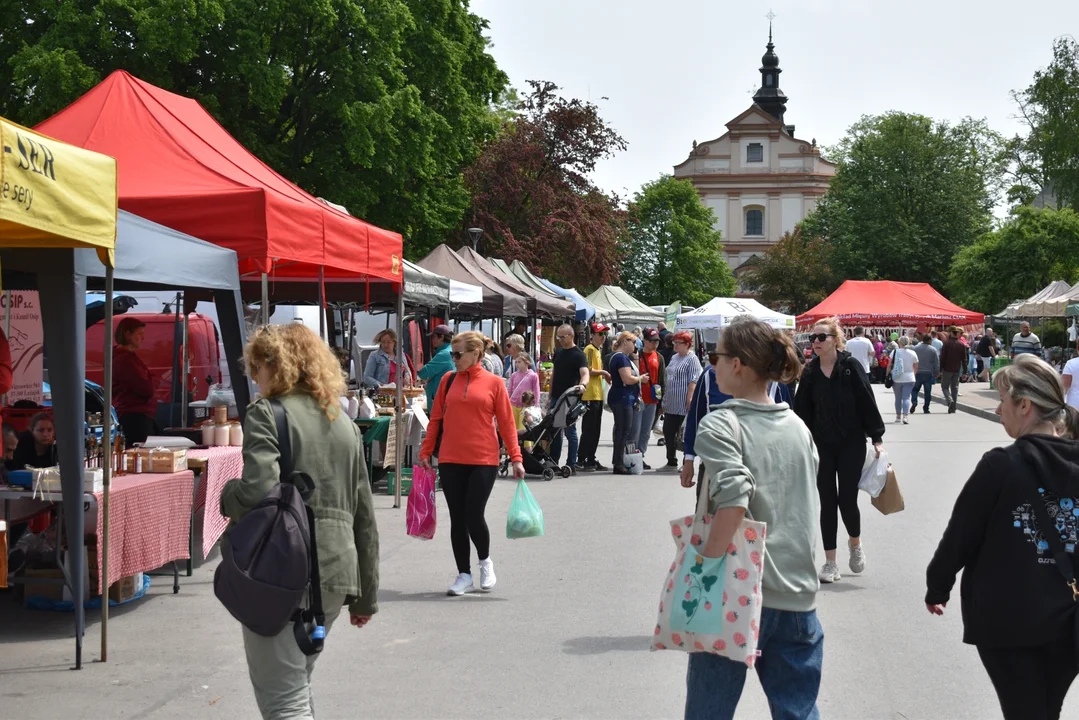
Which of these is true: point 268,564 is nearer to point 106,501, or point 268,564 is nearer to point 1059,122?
point 106,501

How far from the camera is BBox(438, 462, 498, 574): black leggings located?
316 inches

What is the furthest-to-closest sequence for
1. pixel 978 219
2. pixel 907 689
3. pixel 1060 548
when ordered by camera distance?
pixel 978 219 < pixel 907 689 < pixel 1060 548

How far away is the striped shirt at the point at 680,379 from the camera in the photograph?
609 inches

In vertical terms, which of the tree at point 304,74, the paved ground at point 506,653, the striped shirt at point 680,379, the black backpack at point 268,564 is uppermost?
the tree at point 304,74

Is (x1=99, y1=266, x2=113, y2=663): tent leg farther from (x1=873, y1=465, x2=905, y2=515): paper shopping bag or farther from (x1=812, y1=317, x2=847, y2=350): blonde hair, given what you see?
(x1=873, y1=465, x2=905, y2=515): paper shopping bag

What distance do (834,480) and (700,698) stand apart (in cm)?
454

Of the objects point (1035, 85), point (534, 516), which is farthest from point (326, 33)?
point (1035, 85)

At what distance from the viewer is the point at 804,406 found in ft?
26.8

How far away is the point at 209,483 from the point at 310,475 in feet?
15.6

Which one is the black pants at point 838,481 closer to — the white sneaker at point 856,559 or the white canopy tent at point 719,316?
the white sneaker at point 856,559

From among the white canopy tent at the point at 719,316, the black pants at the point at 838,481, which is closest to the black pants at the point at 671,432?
the black pants at the point at 838,481

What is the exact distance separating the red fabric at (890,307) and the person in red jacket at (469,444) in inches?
1635

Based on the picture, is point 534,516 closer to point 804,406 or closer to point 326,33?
point 804,406

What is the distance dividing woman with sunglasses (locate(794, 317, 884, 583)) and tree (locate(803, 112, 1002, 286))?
69464mm
